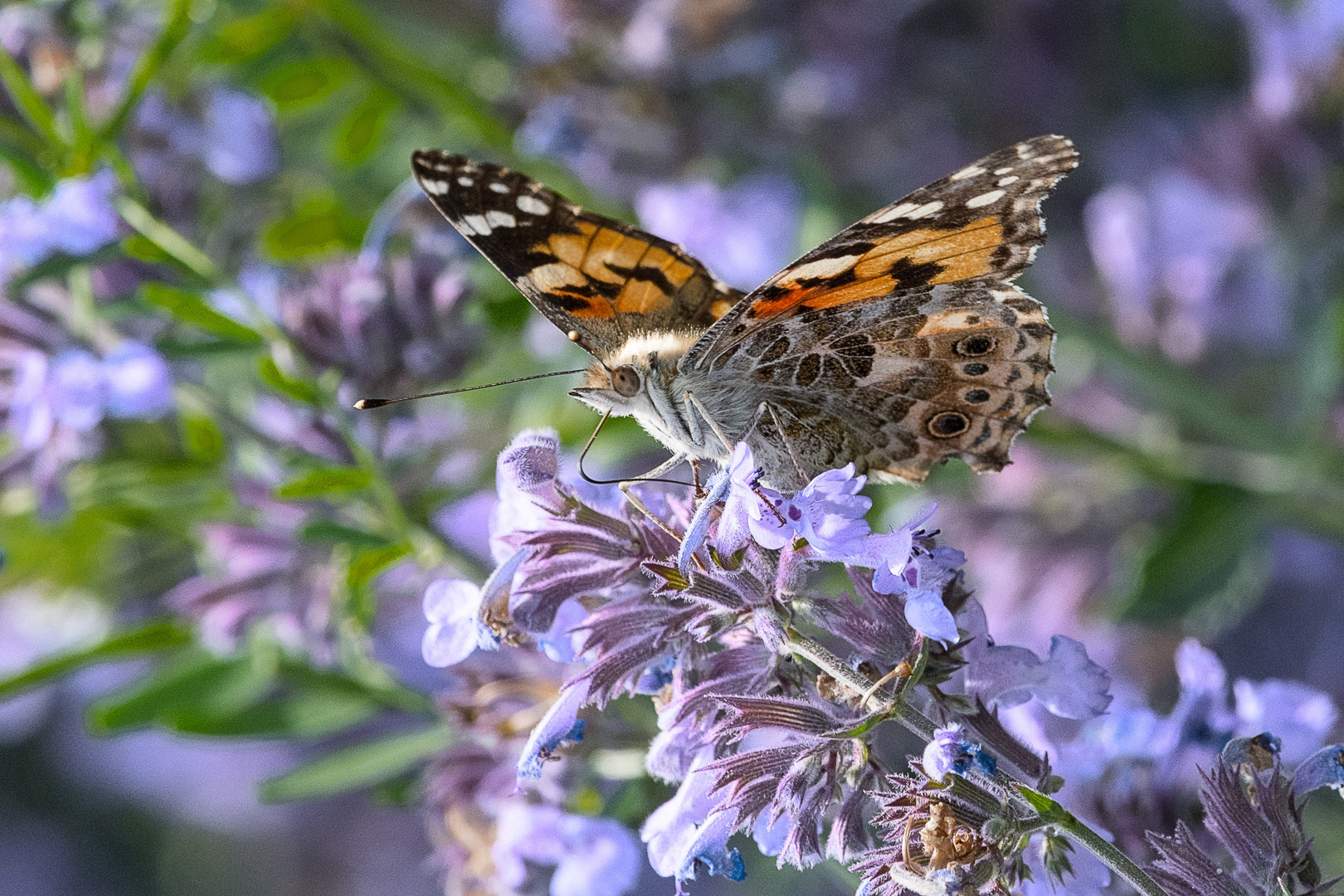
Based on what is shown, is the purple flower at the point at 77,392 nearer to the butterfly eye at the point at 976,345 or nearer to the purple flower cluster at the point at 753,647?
the purple flower cluster at the point at 753,647

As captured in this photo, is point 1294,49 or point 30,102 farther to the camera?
point 1294,49

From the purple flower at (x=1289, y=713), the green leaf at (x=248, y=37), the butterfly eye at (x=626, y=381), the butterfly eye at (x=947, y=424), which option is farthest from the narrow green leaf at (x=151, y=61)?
the purple flower at (x=1289, y=713)

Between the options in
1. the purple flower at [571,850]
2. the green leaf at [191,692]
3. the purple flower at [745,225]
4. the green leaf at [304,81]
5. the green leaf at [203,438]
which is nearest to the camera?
the purple flower at [571,850]

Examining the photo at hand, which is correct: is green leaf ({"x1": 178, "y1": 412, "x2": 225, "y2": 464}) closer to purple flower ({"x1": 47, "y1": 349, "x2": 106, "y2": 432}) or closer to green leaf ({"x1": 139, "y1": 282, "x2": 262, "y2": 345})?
purple flower ({"x1": 47, "y1": 349, "x2": 106, "y2": 432})

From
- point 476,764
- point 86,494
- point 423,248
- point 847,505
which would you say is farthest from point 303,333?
point 847,505

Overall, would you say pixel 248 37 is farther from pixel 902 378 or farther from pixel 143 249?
pixel 902 378

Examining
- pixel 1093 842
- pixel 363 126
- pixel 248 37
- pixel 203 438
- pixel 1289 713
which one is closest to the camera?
pixel 1093 842

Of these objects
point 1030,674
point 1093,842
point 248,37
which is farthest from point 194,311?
point 1093,842
